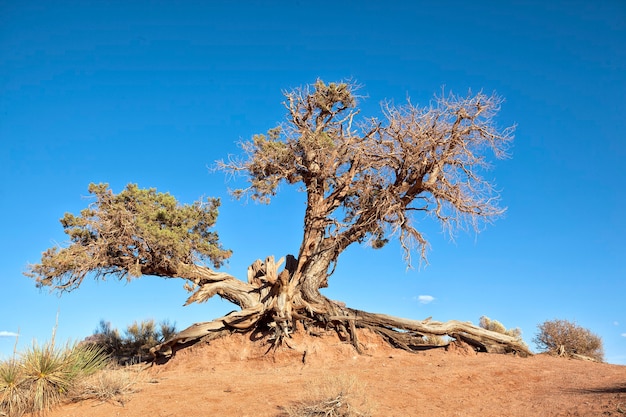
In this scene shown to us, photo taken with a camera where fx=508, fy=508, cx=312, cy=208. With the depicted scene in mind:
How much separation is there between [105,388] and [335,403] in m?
5.72

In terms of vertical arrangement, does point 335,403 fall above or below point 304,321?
below

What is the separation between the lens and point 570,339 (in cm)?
1961

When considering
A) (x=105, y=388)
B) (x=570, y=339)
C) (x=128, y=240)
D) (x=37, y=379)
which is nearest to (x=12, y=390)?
(x=37, y=379)

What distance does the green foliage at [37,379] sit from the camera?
10586 mm

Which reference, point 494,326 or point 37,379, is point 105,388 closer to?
point 37,379

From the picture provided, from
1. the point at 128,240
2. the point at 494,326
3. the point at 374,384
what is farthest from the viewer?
the point at 494,326

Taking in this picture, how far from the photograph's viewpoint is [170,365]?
632 inches

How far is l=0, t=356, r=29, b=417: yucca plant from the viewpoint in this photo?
10445 millimetres

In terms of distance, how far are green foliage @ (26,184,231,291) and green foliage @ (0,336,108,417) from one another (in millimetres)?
5070

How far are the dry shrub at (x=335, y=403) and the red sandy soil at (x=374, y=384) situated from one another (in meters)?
0.07

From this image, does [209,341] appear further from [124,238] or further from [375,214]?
[375,214]

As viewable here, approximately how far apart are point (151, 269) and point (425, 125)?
406 inches

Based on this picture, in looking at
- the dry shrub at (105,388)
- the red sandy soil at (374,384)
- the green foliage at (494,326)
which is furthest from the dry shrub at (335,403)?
the green foliage at (494,326)

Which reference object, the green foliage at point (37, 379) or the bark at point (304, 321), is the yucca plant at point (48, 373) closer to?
the green foliage at point (37, 379)
